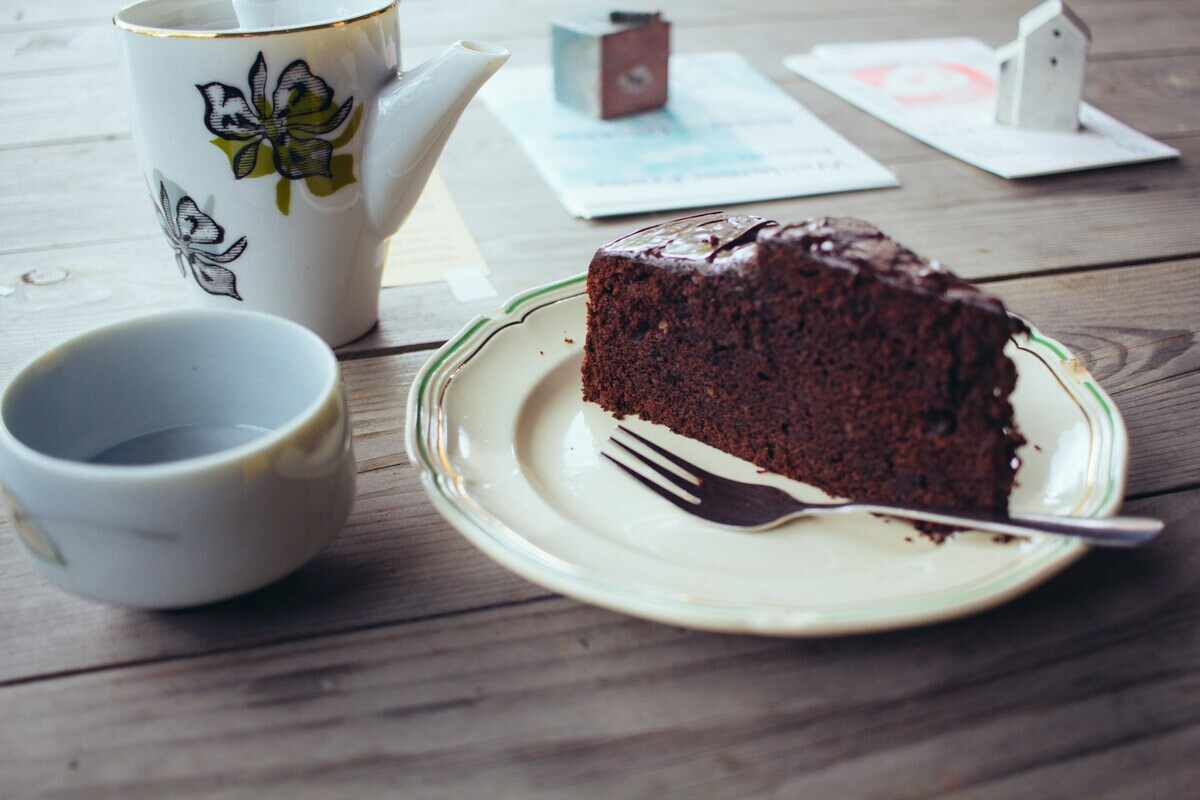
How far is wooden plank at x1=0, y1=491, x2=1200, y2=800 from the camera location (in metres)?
0.49

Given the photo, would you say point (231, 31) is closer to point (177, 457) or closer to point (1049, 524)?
point (177, 457)

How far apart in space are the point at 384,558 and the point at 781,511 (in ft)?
0.83

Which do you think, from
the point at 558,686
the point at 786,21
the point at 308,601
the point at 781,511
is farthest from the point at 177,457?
the point at 786,21

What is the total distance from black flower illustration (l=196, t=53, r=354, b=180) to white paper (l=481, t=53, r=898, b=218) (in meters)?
0.39

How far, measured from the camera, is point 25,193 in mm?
1180

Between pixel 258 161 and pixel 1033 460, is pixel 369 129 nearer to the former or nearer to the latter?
pixel 258 161

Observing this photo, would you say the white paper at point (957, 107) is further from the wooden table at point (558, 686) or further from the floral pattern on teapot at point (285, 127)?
the floral pattern on teapot at point (285, 127)

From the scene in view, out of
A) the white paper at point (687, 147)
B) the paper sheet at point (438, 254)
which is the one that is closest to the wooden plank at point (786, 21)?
the white paper at point (687, 147)

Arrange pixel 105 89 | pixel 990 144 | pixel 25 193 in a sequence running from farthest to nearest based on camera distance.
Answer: pixel 105 89
pixel 990 144
pixel 25 193

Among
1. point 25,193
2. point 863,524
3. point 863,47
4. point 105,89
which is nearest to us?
point 863,524

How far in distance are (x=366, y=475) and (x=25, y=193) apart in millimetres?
725

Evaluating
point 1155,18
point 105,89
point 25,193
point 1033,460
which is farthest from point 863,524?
point 1155,18

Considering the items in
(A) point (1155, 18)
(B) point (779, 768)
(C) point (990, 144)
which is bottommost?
(B) point (779, 768)

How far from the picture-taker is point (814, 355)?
71cm
